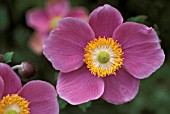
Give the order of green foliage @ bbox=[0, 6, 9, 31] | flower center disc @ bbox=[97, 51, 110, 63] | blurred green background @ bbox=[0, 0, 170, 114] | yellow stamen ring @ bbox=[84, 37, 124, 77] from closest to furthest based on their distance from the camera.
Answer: yellow stamen ring @ bbox=[84, 37, 124, 77]
flower center disc @ bbox=[97, 51, 110, 63]
blurred green background @ bbox=[0, 0, 170, 114]
green foliage @ bbox=[0, 6, 9, 31]

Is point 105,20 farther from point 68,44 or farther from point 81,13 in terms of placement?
point 81,13

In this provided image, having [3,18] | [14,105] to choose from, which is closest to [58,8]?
[3,18]

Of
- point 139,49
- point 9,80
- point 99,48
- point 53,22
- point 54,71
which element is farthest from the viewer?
point 53,22

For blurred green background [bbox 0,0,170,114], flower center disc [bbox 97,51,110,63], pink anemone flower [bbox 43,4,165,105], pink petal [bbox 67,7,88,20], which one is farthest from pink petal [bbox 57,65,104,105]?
pink petal [bbox 67,7,88,20]

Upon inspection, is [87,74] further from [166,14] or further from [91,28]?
[166,14]

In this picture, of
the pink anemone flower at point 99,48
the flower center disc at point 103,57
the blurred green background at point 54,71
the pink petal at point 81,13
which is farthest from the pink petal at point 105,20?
the pink petal at point 81,13

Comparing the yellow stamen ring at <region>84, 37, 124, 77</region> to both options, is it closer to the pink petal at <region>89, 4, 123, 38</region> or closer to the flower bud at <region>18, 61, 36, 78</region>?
the pink petal at <region>89, 4, 123, 38</region>

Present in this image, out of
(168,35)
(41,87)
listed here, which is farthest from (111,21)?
(168,35)
